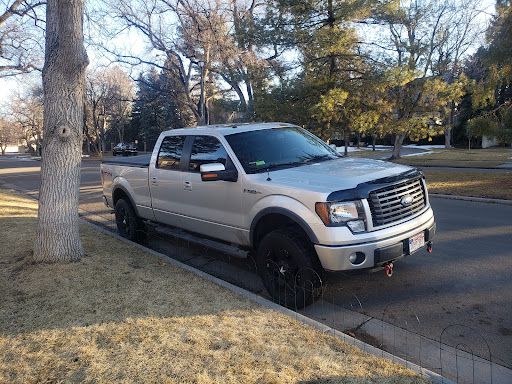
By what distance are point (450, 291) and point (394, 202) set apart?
1.38 meters

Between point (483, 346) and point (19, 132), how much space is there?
89312 mm

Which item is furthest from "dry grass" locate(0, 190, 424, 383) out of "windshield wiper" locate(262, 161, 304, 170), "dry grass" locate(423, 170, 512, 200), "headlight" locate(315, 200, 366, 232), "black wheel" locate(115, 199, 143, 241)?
"dry grass" locate(423, 170, 512, 200)

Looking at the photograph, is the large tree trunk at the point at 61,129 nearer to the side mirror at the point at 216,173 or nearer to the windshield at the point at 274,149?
the side mirror at the point at 216,173

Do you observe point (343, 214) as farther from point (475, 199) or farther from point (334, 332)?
point (475, 199)

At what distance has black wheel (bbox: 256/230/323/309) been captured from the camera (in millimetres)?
3969

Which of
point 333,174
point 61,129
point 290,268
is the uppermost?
point 61,129

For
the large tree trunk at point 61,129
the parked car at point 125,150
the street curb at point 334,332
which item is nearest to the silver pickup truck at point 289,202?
the street curb at point 334,332

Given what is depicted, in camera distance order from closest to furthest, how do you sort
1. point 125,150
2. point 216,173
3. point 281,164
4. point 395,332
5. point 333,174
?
point 395,332
point 333,174
point 216,173
point 281,164
point 125,150

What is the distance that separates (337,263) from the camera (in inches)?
149

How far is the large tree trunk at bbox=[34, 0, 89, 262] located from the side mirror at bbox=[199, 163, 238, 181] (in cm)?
200

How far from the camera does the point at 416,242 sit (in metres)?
4.22

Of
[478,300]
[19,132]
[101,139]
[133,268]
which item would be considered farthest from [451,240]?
[19,132]

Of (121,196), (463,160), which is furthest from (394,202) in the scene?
(463,160)

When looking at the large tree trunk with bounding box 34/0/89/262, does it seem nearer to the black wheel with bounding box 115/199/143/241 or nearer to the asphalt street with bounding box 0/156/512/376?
the black wheel with bounding box 115/199/143/241
